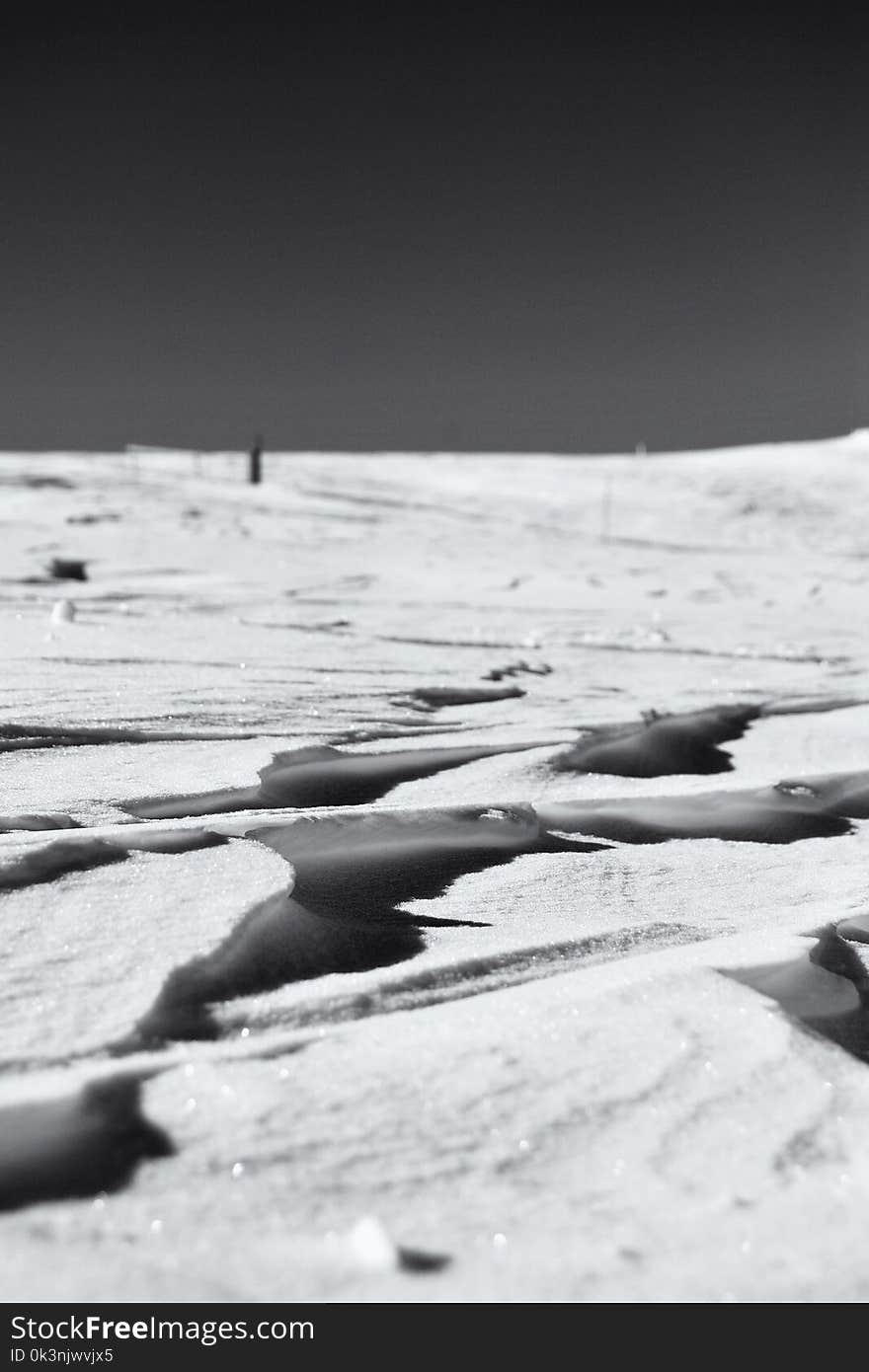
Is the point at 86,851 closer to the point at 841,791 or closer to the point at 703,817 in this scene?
the point at 703,817

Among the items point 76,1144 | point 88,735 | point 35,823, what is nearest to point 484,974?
point 76,1144

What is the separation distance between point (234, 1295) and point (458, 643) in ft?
9.15

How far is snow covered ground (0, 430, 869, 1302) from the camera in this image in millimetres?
779

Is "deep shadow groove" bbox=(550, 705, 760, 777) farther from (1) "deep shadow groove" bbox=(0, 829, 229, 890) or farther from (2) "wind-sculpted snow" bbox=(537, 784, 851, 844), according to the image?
(1) "deep shadow groove" bbox=(0, 829, 229, 890)

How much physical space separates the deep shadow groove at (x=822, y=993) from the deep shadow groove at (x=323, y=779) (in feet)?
2.42

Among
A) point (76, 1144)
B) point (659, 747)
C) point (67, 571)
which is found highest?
point (67, 571)

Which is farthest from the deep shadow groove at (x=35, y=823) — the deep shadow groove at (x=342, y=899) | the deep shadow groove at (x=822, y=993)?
the deep shadow groove at (x=822, y=993)

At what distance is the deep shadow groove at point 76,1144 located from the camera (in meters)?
0.80

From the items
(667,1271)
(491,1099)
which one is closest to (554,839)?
(491,1099)

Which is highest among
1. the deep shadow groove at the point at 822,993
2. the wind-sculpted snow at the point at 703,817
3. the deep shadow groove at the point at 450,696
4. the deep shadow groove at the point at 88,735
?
the deep shadow groove at the point at 450,696

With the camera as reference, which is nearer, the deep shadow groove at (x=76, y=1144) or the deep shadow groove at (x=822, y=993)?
the deep shadow groove at (x=76, y=1144)

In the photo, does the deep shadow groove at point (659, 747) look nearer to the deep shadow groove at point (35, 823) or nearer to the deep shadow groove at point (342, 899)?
the deep shadow groove at point (342, 899)

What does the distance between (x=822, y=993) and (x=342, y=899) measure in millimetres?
541

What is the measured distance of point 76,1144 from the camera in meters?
0.85
